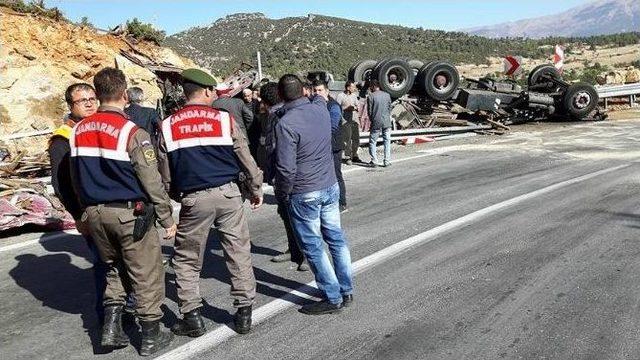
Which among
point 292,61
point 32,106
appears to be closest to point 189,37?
point 292,61

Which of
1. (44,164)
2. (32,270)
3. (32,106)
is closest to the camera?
(32,270)

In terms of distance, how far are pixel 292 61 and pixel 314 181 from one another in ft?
176

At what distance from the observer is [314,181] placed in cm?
431

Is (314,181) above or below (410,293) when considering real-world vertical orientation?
above

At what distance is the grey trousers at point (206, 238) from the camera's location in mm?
3959

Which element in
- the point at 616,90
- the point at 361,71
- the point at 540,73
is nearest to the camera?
the point at 361,71

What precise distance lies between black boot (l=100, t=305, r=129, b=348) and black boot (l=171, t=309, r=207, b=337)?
0.40 meters

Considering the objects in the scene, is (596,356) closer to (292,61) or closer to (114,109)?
(114,109)

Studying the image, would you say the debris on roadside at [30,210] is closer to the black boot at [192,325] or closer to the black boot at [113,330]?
the black boot at [113,330]

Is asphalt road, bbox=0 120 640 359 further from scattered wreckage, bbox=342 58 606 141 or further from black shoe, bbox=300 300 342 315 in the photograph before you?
scattered wreckage, bbox=342 58 606 141

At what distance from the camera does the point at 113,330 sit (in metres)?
3.92

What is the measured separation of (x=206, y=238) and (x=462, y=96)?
1277cm

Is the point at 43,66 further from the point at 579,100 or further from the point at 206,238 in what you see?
the point at 579,100

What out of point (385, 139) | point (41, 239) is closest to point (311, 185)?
point (41, 239)
